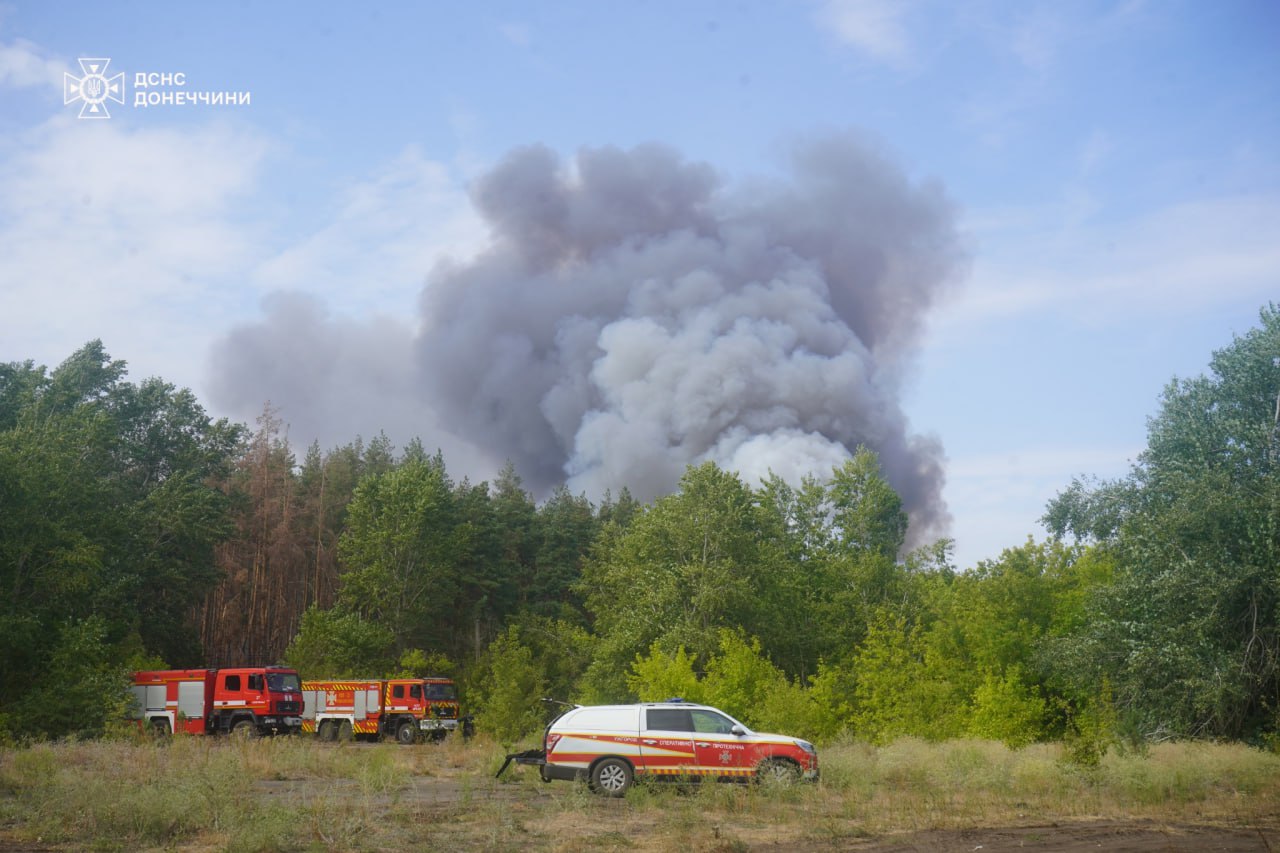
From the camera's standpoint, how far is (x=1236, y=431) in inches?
1161

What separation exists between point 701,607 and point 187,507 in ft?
101

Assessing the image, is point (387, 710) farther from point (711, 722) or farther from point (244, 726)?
point (711, 722)

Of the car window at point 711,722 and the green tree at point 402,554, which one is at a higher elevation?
the green tree at point 402,554

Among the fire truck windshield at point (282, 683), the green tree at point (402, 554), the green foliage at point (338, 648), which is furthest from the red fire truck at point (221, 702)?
the green tree at point (402, 554)

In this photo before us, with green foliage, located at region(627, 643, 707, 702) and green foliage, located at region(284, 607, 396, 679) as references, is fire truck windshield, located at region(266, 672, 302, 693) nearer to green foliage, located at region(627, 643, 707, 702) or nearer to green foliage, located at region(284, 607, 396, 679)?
green foliage, located at region(284, 607, 396, 679)

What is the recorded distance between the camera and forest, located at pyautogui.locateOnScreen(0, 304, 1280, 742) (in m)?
27.8

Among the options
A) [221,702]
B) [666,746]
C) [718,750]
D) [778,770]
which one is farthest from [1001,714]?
[221,702]


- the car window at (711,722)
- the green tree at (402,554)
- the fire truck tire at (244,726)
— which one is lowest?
the fire truck tire at (244,726)

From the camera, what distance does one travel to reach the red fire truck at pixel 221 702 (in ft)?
139

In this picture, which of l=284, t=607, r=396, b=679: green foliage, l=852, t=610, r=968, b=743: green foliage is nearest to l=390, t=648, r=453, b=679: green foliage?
l=284, t=607, r=396, b=679: green foliage

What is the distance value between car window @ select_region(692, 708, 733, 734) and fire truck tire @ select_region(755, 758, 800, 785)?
91cm

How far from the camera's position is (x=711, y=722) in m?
20.2

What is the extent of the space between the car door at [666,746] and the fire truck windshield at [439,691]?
25841 millimetres

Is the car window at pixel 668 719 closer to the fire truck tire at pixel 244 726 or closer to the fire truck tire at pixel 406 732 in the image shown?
the fire truck tire at pixel 406 732
